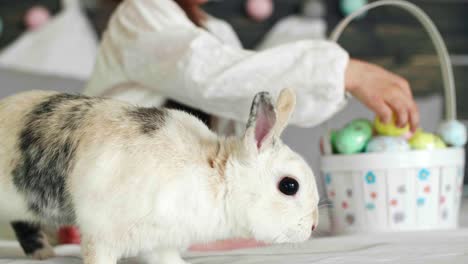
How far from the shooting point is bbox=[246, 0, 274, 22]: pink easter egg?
6.76ft

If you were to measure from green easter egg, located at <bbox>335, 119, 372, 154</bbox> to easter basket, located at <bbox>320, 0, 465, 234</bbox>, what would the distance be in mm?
16

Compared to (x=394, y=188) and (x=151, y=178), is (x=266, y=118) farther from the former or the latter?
(x=394, y=188)

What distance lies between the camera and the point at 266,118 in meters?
0.65

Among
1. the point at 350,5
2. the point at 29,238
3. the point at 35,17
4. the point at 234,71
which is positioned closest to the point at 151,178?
the point at 29,238

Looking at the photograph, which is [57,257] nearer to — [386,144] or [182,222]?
[182,222]

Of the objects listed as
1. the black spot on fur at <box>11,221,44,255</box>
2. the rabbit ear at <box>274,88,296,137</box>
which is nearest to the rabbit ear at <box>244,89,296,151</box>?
the rabbit ear at <box>274,88,296,137</box>

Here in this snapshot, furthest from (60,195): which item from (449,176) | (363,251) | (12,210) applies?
(449,176)

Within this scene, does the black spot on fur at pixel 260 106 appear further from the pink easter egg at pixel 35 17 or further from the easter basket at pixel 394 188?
the pink easter egg at pixel 35 17

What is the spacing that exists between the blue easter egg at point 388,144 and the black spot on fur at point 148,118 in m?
0.50

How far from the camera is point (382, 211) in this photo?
3.64ft

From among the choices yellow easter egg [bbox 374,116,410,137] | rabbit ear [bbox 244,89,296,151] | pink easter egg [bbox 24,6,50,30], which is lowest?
pink easter egg [bbox 24,6,50,30]

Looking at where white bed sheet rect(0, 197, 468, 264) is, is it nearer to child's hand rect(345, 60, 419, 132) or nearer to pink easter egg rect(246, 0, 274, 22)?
child's hand rect(345, 60, 419, 132)

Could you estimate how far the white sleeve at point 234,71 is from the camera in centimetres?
102

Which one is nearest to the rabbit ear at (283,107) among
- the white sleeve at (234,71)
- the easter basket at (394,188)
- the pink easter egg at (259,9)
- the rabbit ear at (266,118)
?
the rabbit ear at (266,118)
